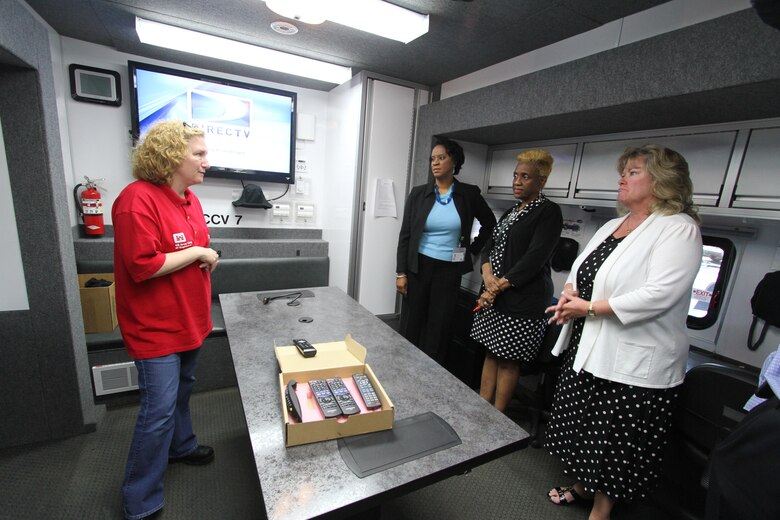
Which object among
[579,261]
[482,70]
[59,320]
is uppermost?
[482,70]

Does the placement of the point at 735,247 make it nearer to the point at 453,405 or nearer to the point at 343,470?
the point at 453,405

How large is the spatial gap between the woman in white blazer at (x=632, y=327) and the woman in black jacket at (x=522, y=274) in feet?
1.06

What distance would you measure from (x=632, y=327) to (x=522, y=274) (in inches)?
22.9

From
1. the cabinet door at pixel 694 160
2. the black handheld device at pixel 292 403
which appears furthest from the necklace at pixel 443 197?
the black handheld device at pixel 292 403

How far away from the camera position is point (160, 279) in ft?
4.15

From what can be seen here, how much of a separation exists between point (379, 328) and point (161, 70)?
2.45 m

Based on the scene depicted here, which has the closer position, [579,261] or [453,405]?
[453,405]

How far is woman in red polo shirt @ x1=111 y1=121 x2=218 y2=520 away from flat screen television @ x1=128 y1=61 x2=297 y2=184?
1345mm

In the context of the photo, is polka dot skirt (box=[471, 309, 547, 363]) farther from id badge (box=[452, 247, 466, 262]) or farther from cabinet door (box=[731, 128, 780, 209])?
cabinet door (box=[731, 128, 780, 209])

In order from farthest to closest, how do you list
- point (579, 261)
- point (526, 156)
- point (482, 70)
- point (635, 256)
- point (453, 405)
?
1. point (482, 70)
2. point (526, 156)
3. point (579, 261)
4. point (635, 256)
5. point (453, 405)

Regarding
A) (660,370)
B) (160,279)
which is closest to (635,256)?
(660,370)

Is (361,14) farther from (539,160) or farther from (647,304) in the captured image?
(647,304)

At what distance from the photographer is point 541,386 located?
2.28m

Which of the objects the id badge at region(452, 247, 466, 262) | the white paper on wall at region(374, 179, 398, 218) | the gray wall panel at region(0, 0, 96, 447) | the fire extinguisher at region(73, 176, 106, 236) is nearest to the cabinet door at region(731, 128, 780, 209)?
the id badge at region(452, 247, 466, 262)
